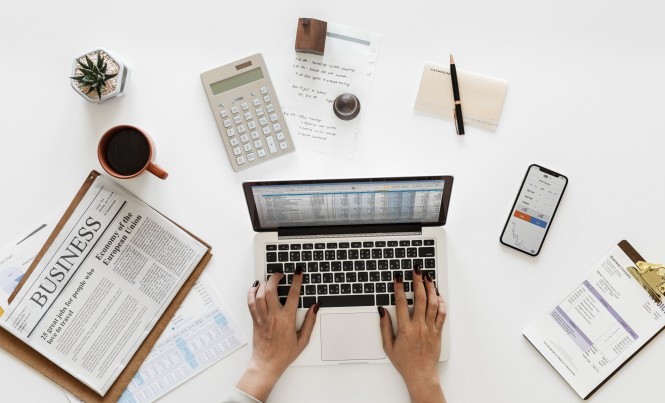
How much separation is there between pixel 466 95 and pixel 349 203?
0.31m

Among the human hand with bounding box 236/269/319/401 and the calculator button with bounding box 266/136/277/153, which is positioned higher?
the calculator button with bounding box 266/136/277/153

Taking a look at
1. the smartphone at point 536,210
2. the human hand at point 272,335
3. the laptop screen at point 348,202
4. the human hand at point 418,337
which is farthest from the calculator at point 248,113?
the smartphone at point 536,210

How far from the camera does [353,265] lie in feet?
3.18

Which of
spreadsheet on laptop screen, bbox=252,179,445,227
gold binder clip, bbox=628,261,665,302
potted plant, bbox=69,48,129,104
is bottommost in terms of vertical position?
gold binder clip, bbox=628,261,665,302

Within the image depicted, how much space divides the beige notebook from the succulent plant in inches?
23.2

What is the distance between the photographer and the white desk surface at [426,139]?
0.98 m

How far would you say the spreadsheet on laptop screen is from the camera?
88cm

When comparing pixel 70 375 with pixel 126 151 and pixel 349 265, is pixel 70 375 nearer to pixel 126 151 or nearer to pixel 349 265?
pixel 126 151

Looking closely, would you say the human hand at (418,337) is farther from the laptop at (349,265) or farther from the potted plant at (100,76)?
the potted plant at (100,76)

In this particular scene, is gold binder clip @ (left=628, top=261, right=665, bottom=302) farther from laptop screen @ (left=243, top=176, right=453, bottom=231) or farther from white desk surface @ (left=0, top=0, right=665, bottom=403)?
laptop screen @ (left=243, top=176, right=453, bottom=231)

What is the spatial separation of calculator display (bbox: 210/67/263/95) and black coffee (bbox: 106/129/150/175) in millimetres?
170

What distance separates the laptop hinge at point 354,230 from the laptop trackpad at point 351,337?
154mm

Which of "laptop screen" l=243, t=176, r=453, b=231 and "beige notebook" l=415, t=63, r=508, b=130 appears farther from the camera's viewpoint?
"beige notebook" l=415, t=63, r=508, b=130

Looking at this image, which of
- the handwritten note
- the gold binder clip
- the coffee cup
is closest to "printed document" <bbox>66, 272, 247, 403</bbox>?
the coffee cup
